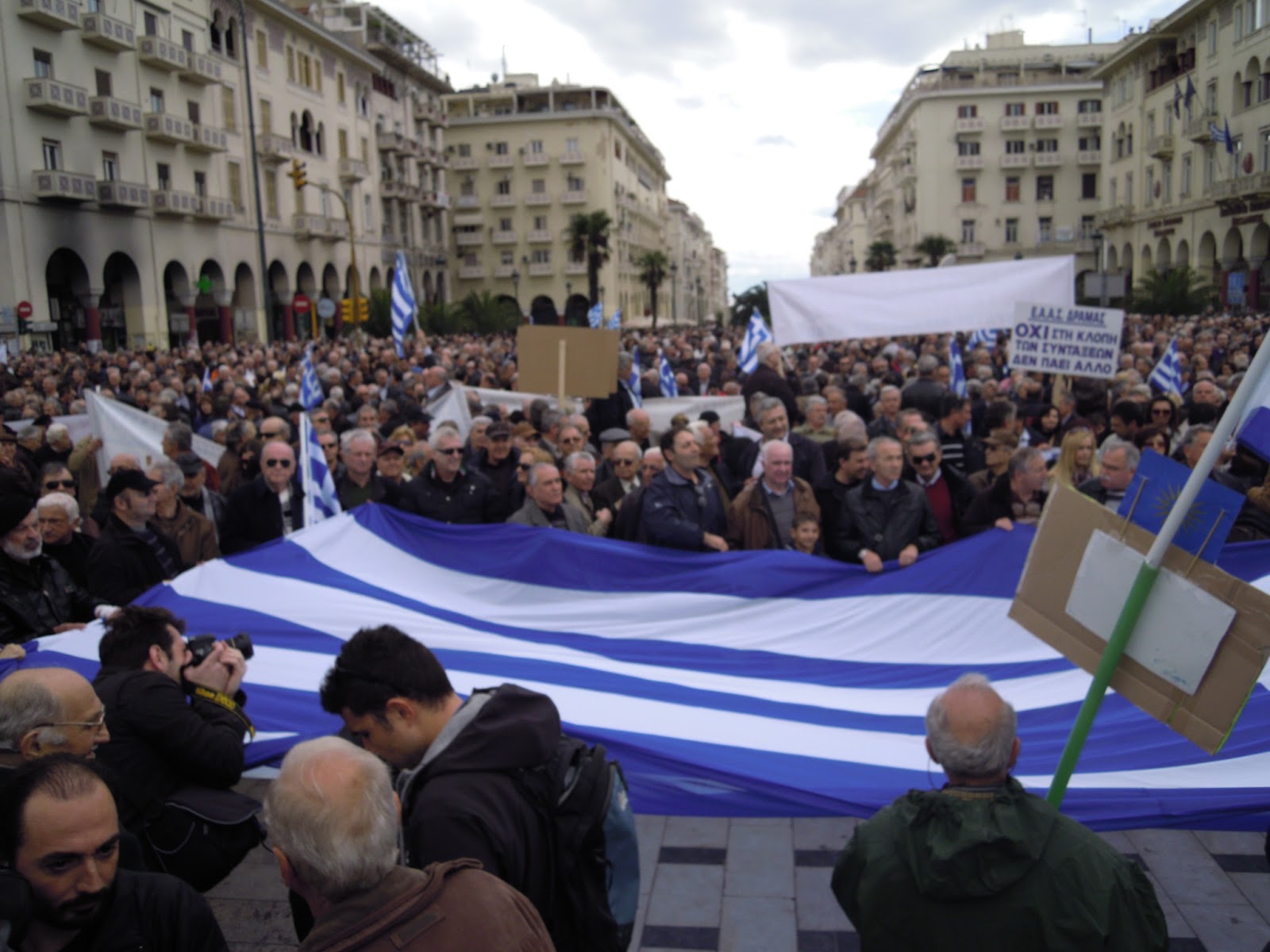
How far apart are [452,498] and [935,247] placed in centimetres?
6510

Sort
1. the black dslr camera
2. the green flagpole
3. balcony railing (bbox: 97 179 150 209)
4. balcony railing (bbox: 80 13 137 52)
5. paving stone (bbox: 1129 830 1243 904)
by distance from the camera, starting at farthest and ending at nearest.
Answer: balcony railing (bbox: 97 179 150 209), balcony railing (bbox: 80 13 137 52), paving stone (bbox: 1129 830 1243 904), the black dslr camera, the green flagpole

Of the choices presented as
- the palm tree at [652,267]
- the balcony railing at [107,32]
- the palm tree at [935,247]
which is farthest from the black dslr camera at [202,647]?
the palm tree at [652,267]

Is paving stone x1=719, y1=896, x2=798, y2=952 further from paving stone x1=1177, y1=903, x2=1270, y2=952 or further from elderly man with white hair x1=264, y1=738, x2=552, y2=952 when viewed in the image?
elderly man with white hair x1=264, y1=738, x2=552, y2=952

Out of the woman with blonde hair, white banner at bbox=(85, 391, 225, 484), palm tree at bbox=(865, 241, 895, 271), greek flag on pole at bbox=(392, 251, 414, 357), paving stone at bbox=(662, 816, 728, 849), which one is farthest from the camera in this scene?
palm tree at bbox=(865, 241, 895, 271)

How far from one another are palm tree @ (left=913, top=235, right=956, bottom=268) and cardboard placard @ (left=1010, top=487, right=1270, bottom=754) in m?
66.8

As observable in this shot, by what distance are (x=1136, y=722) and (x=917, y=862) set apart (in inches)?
81.8

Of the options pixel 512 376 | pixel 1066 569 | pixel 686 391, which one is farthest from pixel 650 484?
pixel 686 391

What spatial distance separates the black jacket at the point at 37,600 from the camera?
4738mm

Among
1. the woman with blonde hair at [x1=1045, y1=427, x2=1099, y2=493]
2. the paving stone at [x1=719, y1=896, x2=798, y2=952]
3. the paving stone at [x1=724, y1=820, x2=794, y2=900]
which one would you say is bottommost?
the paving stone at [x1=724, y1=820, x2=794, y2=900]

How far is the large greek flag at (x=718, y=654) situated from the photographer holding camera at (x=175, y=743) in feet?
1.71

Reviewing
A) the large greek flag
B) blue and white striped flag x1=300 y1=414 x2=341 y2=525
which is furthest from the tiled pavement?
blue and white striped flag x1=300 y1=414 x2=341 y2=525

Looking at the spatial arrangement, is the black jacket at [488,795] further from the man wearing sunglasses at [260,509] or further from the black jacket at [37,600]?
the man wearing sunglasses at [260,509]

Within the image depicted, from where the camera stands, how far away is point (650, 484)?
6.39 meters

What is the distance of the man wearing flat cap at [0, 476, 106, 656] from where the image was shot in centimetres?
474
